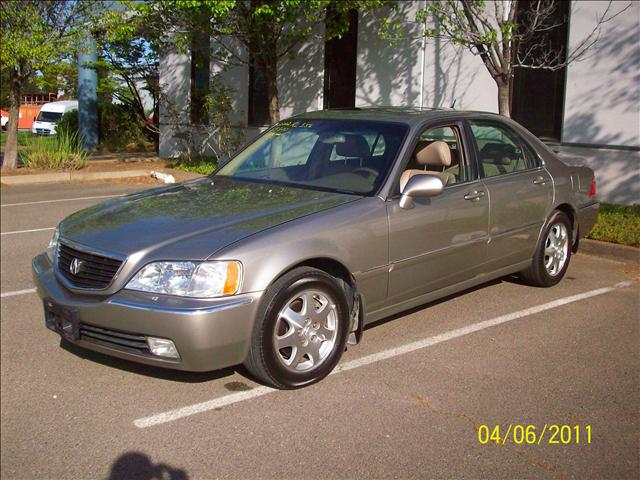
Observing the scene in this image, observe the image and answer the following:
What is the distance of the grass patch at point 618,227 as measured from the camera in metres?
7.89

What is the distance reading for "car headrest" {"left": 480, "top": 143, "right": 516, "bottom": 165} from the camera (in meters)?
5.79

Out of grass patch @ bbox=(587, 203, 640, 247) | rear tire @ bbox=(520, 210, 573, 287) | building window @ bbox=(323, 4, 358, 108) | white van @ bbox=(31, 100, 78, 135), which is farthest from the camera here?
white van @ bbox=(31, 100, 78, 135)

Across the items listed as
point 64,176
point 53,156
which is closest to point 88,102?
point 53,156

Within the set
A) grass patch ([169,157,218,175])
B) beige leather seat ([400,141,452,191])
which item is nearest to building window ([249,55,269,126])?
grass patch ([169,157,218,175])

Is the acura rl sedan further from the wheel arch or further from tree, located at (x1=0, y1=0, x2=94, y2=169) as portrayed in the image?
tree, located at (x1=0, y1=0, x2=94, y2=169)

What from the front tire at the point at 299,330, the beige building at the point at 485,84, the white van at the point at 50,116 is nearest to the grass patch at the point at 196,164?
the beige building at the point at 485,84

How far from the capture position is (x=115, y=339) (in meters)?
4.05

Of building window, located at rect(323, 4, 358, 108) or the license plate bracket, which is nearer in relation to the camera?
the license plate bracket

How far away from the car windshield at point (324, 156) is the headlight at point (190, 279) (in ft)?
4.27

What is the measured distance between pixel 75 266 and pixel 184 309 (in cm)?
90

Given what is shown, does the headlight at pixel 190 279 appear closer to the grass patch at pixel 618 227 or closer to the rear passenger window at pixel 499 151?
the rear passenger window at pixel 499 151

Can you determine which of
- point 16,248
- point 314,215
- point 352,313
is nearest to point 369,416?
point 352,313

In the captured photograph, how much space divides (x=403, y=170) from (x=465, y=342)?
4.27ft
